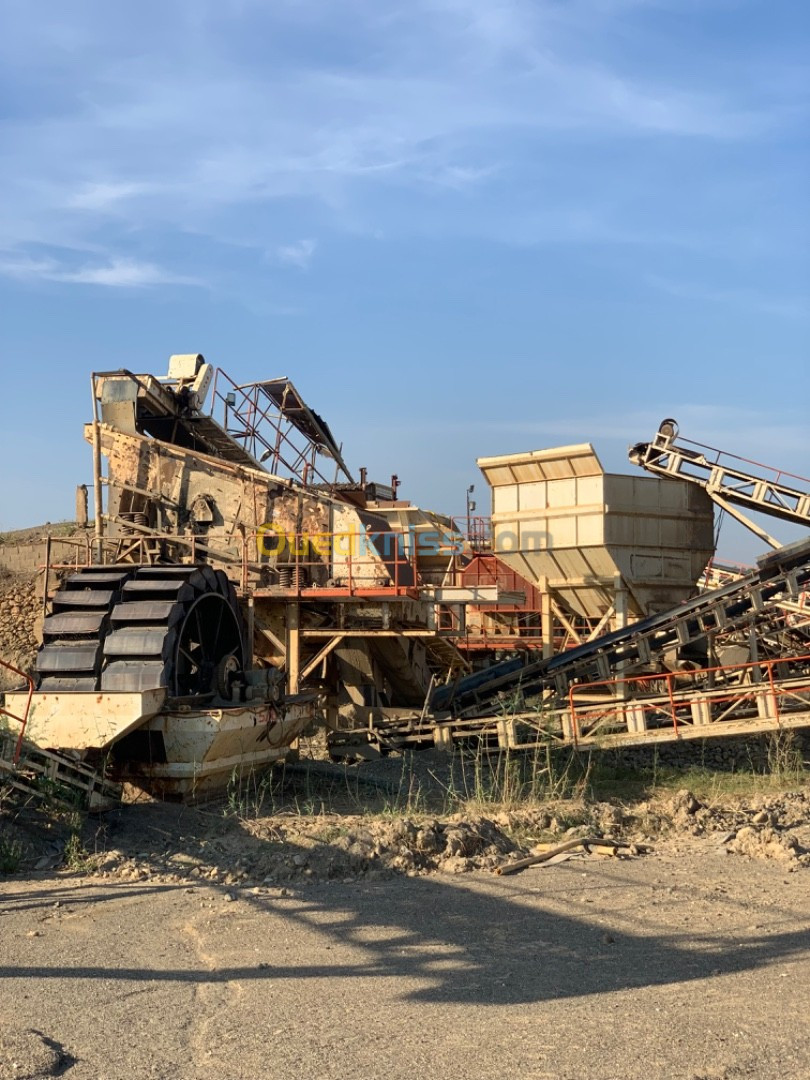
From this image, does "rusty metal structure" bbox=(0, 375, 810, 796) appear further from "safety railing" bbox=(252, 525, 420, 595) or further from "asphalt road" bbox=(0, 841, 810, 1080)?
"asphalt road" bbox=(0, 841, 810, 1080)

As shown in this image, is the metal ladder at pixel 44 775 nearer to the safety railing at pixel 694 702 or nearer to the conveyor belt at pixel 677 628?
the safety railing at pixel 694 702

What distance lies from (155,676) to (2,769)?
7.01 feet

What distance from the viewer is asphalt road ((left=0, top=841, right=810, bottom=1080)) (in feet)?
17.1

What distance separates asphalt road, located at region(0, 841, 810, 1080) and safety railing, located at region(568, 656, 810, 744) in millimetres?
5317

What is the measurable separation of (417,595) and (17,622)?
12.4 metres

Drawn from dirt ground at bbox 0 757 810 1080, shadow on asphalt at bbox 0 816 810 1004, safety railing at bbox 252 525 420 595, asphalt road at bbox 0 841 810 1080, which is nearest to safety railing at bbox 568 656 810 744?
dirt ground at bbox 0 757 810 1080

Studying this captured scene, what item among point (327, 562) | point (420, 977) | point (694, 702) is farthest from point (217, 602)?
point (420, 977)

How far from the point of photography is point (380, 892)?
28.7 feet

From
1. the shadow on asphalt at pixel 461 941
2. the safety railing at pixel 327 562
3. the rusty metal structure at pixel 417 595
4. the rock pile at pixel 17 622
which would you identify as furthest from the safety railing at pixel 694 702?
the rock pile at pixel 17 622

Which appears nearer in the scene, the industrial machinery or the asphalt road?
the asphalt road

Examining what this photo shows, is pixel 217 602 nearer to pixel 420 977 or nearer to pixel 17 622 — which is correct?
pixel 420 977

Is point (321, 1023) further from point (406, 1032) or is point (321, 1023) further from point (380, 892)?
point (380, 892)

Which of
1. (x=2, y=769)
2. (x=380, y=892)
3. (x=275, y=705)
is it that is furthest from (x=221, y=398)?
(x=380, y=892)

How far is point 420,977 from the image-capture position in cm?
657
